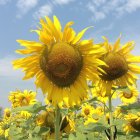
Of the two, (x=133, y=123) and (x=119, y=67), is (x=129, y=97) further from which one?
(x=119, y=67)

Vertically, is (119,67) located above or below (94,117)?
above

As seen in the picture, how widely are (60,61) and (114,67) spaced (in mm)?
1532

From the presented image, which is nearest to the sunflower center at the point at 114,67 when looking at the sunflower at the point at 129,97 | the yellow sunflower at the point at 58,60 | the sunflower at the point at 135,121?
the yellow sunflower at the point at 58,60

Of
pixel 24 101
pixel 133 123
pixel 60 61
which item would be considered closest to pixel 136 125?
pixel 133 123

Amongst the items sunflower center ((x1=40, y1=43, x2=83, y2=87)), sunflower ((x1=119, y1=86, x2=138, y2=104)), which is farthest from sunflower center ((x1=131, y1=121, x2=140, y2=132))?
sunflower ((x1=119, y1=86, x2=138, y2=104))

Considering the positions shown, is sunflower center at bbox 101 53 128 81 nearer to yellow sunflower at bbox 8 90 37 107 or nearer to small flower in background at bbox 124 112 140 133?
small flower in background at bbox 124 112 140 133

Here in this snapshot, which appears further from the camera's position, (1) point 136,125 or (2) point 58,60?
(1) point 136,125

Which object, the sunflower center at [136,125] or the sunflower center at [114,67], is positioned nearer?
the sunflower center at [114,67]

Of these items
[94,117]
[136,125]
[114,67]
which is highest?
[114,67]

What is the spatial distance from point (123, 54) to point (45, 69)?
197 centimetres

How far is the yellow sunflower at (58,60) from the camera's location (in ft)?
13.4

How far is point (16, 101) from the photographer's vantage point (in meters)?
9.70

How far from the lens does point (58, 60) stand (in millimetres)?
4145

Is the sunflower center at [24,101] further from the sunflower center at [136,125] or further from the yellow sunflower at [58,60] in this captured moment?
the yellow sunflower at [58,60]
